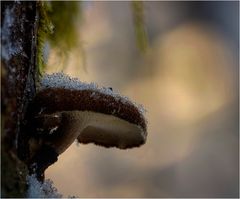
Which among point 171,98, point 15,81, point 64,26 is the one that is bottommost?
point 15,81

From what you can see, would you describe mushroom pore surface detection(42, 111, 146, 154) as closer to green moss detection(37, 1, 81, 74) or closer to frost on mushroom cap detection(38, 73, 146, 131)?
frost on mushroom cap detection(38, 73, 146, 131)

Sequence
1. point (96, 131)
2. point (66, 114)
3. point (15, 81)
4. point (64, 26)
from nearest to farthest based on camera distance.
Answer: point (15, 81) < point (66, 114) < point (96, 131) < point (64, 26)

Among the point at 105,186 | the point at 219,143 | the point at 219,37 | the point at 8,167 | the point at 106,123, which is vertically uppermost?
the point at 219,37

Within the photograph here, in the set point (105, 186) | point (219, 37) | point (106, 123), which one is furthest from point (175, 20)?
point (106, 123)

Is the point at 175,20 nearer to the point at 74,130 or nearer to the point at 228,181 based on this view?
the point at 228,181

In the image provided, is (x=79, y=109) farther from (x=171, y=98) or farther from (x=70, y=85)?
(x=171, y=98)

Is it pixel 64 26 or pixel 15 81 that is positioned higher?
pixel 64 26

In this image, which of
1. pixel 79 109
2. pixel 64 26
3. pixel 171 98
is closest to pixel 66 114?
pixel 79 109

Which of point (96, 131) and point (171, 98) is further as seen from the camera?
point (171, 98)
